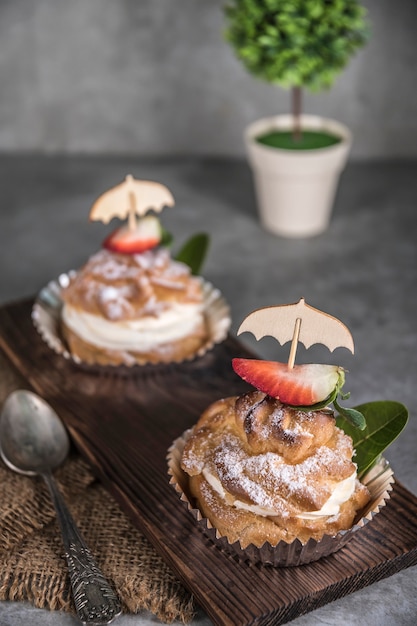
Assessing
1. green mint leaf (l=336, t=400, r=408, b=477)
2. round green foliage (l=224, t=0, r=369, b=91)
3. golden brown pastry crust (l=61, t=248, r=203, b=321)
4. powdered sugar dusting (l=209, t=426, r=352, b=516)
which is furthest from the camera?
round green foliage (l=224, t=0, r=369, b=91)

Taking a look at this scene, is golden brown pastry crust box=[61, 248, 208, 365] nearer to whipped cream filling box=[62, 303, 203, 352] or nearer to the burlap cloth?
whipped cream filling box=[62, 303, 203, 352]

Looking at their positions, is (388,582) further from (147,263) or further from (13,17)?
(13,17)

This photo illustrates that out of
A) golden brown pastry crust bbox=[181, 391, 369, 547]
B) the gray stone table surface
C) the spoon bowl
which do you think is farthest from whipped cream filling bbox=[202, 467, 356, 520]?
the spoon bowl

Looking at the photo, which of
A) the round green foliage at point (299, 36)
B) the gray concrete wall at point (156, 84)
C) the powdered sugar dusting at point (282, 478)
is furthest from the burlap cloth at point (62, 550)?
the gray concrete wall at point (156, 84)

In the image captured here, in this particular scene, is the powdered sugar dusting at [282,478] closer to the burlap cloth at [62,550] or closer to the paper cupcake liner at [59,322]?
the burlap cloth at [62,550]

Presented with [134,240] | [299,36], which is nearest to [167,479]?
[134,240]
